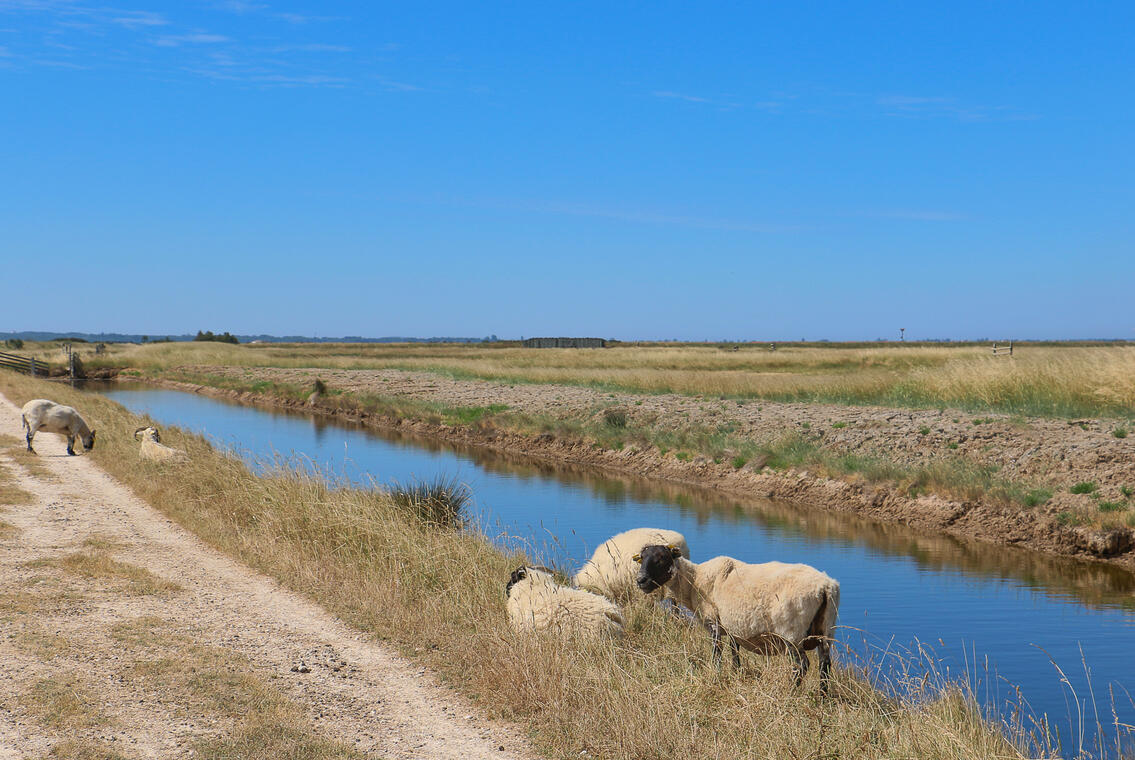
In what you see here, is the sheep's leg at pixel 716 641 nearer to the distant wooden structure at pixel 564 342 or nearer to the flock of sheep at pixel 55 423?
the flock of sheep at pixel 55 423

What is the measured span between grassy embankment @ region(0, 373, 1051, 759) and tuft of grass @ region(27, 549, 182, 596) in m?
1.27

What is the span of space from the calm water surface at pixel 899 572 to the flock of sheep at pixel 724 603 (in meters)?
1.51

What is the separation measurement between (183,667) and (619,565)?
4330 millimetres

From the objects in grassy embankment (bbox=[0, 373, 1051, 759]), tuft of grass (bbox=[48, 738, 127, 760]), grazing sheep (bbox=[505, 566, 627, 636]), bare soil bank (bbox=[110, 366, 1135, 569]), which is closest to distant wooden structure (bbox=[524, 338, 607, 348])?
bare soil bank (bbox=[110, 366, 1135, 569])

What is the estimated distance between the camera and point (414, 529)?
1220cm

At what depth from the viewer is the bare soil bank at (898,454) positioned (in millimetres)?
17062

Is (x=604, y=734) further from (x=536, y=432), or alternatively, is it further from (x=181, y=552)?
(x=536, y=432)

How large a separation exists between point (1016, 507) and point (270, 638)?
577 inches

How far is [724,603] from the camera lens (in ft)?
24.9

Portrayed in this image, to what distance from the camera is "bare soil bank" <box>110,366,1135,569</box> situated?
17.1 meters

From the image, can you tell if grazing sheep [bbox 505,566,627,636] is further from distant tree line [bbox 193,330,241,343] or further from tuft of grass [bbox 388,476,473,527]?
distant tree line [bbox 193,330,241,343]

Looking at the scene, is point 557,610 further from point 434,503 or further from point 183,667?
point 434,503

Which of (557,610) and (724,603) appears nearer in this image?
(724,603)

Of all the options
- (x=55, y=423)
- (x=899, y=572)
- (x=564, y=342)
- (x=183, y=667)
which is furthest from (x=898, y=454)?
(x=564, y=342)
